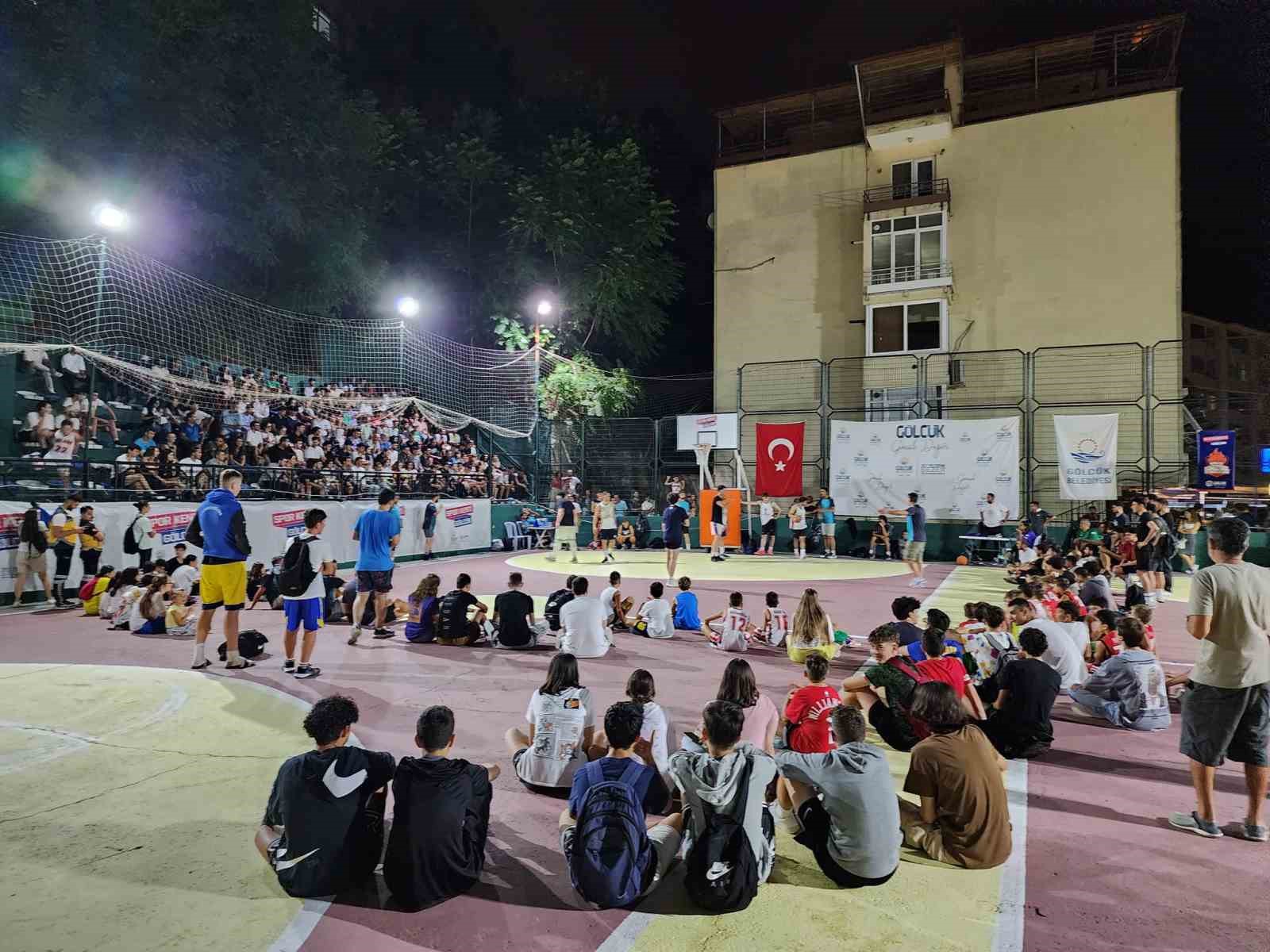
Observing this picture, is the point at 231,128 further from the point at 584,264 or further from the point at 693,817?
the point at 693,817

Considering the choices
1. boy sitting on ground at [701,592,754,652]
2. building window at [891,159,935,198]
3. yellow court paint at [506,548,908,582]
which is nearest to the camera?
boy sitting on ground at [701,592,754,652]

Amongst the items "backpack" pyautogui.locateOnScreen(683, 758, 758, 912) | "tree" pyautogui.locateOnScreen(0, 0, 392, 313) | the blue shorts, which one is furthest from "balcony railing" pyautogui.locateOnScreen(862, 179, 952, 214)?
"backpack" pyautogui.locateOnScreen(683, 758, 758, 912)

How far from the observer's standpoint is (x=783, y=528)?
23.4 metres

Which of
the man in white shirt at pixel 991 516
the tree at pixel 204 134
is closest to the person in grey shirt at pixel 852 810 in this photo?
the man in white shirt at pixel 991 516

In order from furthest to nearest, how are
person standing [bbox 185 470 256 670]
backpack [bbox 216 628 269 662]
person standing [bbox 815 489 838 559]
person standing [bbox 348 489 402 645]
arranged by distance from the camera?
1. person standing [bbox 815 489 838 559]
2. person standing [bbox 348 489 402 645]
3. backpack [bbox 216 628 269 662]
4. person standing [bbox 185 470 256 670]

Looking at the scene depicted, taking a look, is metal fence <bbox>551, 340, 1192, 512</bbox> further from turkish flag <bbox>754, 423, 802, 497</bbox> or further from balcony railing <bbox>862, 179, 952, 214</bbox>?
balcony railing <bbox>862, 179, 952, 214</bbox>

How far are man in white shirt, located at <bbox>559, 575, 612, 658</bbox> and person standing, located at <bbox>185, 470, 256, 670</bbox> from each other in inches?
136

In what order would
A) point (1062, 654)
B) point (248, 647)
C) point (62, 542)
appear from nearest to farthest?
point (1062, 654)
point (248, 647)
point (62, 542)

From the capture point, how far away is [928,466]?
21375 mm

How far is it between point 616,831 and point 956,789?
1.81m

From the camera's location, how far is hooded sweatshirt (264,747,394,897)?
328 centimetres

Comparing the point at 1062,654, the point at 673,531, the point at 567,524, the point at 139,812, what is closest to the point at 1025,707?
the point at 1062,654

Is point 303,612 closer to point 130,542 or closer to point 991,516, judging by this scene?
point 130,542

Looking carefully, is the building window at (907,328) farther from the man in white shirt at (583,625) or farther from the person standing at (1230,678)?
the person standing at (1230,678)
